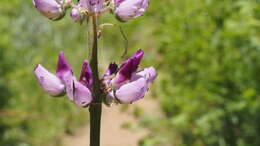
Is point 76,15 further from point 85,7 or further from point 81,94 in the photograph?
point 81,94

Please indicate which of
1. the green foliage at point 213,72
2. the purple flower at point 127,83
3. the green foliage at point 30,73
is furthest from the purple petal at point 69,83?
the green foliage at point 30,73

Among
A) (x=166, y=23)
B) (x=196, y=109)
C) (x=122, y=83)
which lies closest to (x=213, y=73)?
(x=196, y=109)

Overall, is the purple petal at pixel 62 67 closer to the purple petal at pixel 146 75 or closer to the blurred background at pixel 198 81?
the purple petal at pixel 146 75

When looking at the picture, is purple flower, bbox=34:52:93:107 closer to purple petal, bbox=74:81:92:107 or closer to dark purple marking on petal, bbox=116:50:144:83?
purple petal, bbox=74:81:92:107

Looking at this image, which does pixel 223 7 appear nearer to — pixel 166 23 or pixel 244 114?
pixel 166 23

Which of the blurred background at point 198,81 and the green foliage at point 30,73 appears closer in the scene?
the blurred background at point 198,81

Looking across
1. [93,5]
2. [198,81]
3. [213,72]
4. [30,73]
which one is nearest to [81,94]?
[93,5]

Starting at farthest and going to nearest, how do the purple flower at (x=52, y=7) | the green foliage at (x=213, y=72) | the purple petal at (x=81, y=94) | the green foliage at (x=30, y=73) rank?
the green foliage at (x=30, y=73) < the green foliage at (x=213, y=72) < the purple flower at (x=52, y=7) < the purple petal at (x=81, y=94)

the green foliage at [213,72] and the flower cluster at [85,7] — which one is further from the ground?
the flower cluster at [85,7]
